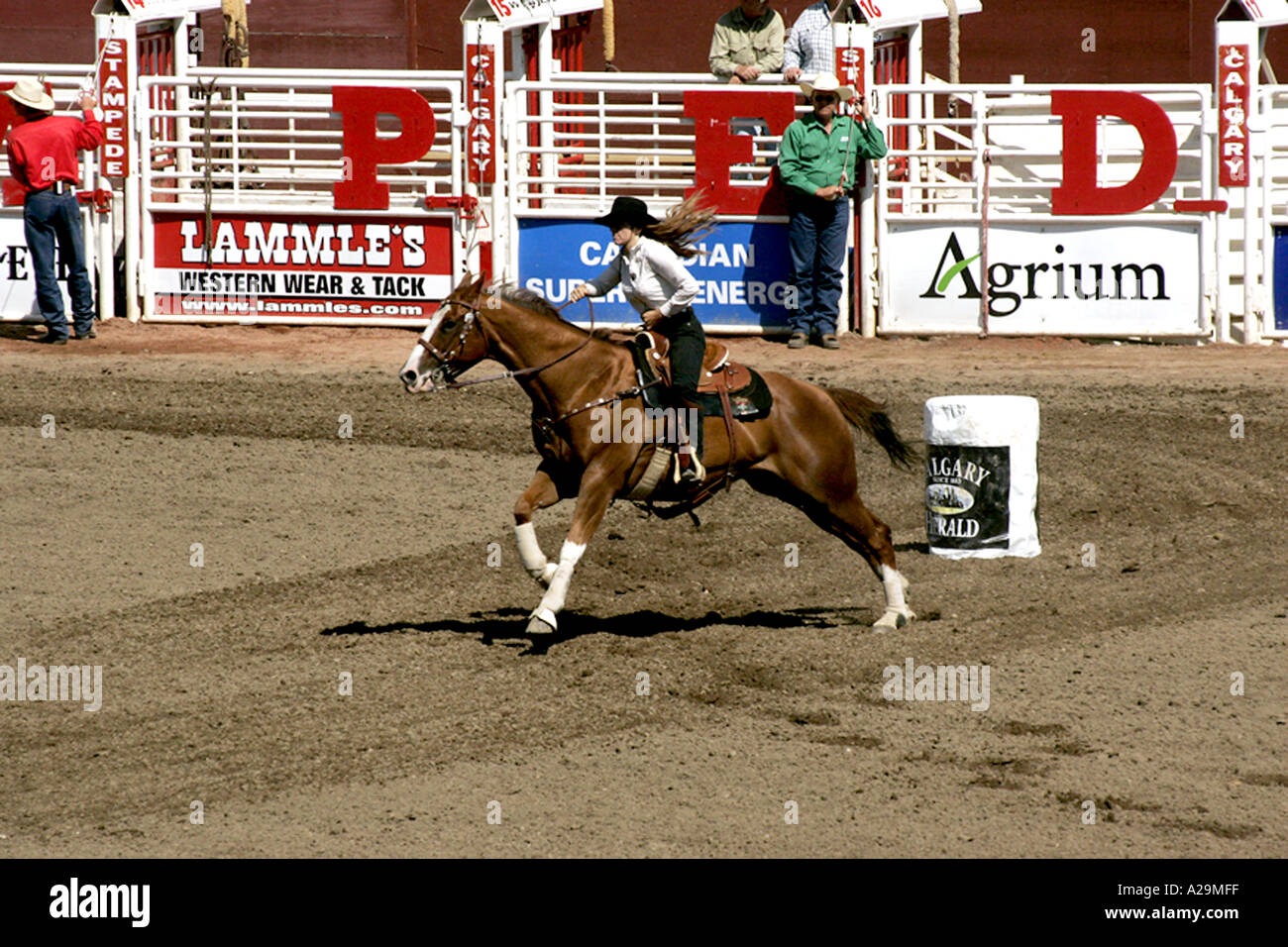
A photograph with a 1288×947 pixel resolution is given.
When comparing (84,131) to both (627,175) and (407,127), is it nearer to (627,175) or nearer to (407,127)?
(407,127)

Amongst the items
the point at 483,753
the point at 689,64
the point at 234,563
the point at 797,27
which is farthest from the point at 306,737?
the point at 689,64

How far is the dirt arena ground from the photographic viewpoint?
6.76 m

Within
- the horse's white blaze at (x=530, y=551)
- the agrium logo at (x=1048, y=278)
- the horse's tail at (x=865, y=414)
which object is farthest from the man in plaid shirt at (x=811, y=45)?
the horse's white blaze at (x=530, y=551)

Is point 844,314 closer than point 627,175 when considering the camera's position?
Yes

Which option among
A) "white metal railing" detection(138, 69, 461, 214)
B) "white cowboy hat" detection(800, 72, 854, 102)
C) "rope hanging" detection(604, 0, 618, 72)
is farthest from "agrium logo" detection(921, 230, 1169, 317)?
"rope hanging" detection(604, 0, 618, 72)

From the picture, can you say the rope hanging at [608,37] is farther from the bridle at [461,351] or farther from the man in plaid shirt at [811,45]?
the bridle at [461,351]

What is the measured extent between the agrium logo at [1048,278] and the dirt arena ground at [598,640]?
1346 mm

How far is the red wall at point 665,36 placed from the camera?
971 inches

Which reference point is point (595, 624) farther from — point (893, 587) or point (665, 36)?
point (665, 36)

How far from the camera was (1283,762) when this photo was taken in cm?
730

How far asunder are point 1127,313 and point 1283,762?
33.1 feet

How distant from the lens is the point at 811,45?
17391 millimetres

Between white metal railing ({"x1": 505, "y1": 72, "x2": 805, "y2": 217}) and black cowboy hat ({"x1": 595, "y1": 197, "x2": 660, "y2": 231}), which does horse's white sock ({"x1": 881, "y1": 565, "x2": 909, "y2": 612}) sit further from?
white metal railing ({"x1": 505, "y1": 72, "x2": 805, "y2": 217})

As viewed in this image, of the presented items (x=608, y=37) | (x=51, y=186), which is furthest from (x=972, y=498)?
(x=608, y=37)
